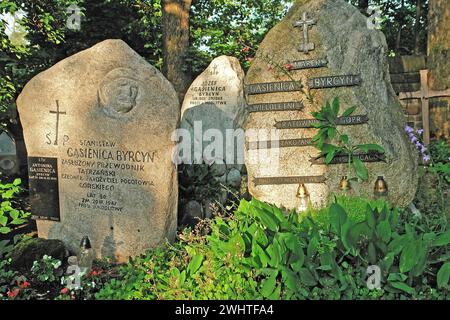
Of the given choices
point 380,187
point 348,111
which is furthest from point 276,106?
point 380,187

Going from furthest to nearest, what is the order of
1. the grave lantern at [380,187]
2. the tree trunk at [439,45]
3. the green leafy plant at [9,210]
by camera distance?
the tree trunk at [439,45] → the grave lantern at [380,187] → the green leafy plant at [9,210]

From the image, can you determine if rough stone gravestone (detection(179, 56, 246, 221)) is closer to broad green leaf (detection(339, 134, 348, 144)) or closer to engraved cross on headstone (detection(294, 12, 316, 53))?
engraved cross on headstone (detection(294, 12, 316, 53))

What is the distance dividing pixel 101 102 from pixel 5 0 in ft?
8.21

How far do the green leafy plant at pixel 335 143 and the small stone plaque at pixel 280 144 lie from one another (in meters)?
0.15

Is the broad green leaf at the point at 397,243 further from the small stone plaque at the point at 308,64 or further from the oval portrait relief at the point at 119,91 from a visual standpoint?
the oval portrait relief at the point at 119,91

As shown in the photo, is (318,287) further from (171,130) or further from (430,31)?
(430,31)

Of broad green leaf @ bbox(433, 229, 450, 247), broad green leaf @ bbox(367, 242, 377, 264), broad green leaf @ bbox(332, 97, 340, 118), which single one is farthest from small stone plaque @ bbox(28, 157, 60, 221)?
broad green leaf @ bbox(433, 229, 450, 247)

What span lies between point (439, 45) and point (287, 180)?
17.2 feet

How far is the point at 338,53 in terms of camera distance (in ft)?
16.4

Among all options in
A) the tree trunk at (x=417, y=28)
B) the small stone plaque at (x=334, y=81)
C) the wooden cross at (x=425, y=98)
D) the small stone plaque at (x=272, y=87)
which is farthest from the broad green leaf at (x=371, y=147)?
the tree trunk at (x=417, y=28)

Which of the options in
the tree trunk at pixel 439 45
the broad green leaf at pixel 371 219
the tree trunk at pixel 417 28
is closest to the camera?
the broad green leaf at pixel 371 219

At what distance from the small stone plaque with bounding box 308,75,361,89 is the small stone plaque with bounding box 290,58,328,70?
0.15 metres

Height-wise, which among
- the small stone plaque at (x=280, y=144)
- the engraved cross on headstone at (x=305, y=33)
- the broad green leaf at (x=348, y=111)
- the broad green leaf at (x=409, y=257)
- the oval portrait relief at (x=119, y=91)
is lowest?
the broad green leaf at (x=409, y=257)

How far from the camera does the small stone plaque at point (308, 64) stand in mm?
4988
